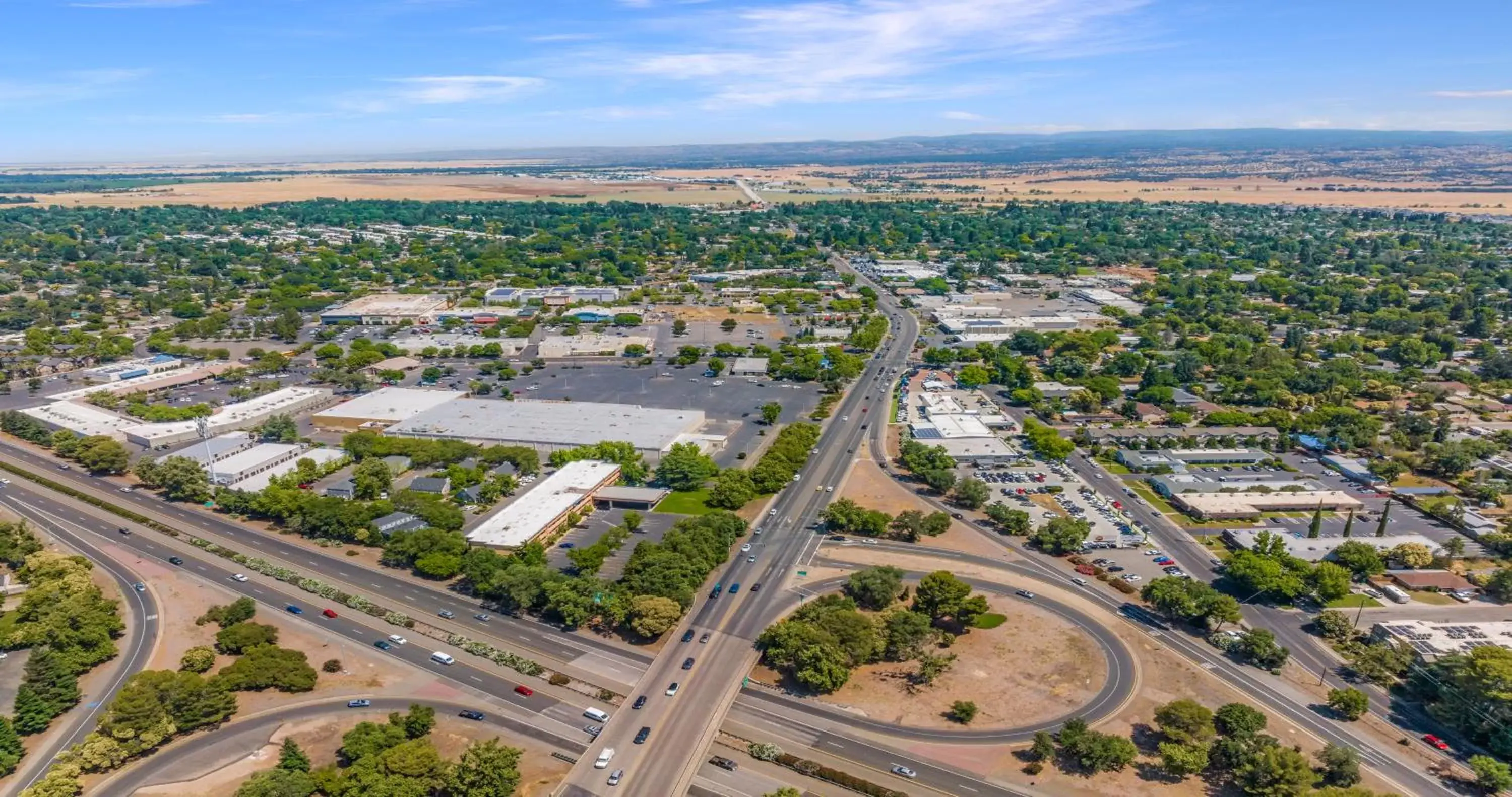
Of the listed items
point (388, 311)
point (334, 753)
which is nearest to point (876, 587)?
point (334, 753)

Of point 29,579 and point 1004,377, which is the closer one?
point 29,579

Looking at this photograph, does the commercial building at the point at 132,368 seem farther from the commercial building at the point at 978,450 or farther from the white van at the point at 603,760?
the commercial building at the point at 978,450

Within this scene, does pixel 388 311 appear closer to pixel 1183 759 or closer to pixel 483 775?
pixel 483 775

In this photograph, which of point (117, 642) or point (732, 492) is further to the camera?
point (732, 492)

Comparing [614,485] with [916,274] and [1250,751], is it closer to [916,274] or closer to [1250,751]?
[1250,751]

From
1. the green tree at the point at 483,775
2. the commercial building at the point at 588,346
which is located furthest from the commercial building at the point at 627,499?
the commercial building at the point at 588,346

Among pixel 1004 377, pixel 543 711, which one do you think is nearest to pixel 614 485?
pixel 543 711
